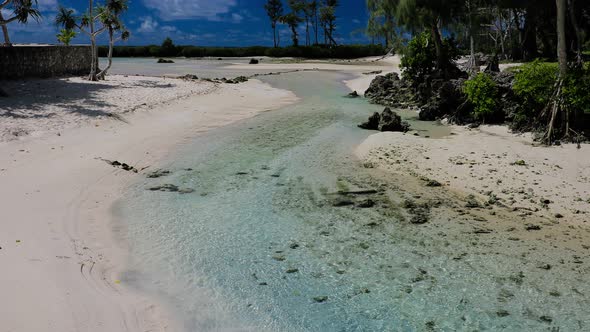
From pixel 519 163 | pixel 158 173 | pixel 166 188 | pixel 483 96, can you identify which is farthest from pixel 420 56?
pixel 166 188

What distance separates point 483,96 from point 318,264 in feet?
46.2

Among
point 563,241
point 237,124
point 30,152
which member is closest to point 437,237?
point 563,241

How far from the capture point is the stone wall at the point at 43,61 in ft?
82.8

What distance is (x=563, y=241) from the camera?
370 inches

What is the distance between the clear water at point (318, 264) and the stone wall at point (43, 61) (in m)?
16.7

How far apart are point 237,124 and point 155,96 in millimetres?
6013

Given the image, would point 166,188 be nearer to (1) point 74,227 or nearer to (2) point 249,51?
(1) point 74,227

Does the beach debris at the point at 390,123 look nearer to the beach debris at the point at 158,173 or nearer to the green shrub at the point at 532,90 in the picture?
the green shrub at the point at 532,90

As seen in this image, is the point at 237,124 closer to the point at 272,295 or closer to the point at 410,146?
the point at 410,146

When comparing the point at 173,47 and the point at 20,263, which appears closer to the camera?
the point at 20,263

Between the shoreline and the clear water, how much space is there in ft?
1.59

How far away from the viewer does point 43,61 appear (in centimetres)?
2803

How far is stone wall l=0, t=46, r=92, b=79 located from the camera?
82.8 ft

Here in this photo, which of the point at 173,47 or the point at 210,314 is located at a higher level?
the point at 173,47
